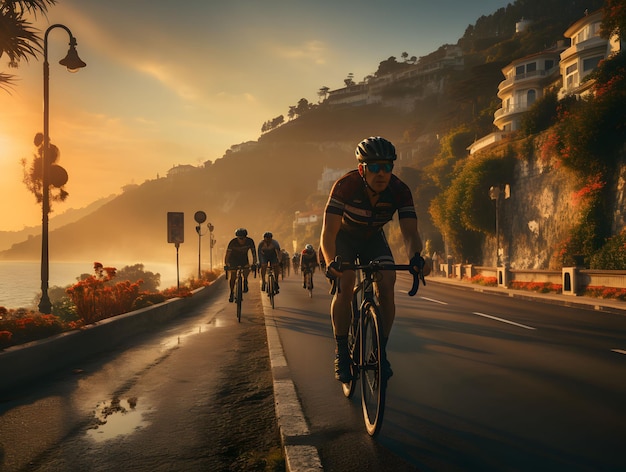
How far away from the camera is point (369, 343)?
4.42m

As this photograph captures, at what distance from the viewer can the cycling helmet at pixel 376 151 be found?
14.4 ft

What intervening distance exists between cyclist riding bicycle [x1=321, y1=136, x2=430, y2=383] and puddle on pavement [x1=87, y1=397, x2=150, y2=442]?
1.88m

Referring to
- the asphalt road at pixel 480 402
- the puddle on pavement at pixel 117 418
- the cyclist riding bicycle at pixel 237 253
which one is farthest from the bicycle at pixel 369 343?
the cyclist riding bicycle at pixel 237 253

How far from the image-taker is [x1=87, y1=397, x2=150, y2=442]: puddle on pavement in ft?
13.9

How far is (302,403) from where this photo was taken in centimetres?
502

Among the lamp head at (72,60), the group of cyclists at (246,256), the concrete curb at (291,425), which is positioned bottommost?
the concrete curb at (291,425)

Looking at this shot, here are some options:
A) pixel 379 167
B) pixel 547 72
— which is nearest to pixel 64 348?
pixel 379 167

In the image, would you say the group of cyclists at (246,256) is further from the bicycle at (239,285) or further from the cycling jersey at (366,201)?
the cycling jersey at (366,201)

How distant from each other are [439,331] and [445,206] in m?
34.3

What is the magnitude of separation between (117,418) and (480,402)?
3.36m

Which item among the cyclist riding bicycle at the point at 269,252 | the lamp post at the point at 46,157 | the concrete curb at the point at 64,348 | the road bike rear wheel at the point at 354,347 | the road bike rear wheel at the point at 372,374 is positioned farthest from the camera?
the cyclist riding bicycle at the point at 269,252

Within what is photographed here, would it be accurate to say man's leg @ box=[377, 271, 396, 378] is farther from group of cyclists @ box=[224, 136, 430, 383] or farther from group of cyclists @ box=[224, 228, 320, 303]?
group of cyclists @ box=[224, 228, 320, 303]

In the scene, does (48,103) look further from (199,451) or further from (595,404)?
(595,404)

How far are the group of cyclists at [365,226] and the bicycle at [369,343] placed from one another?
75 millimetres
